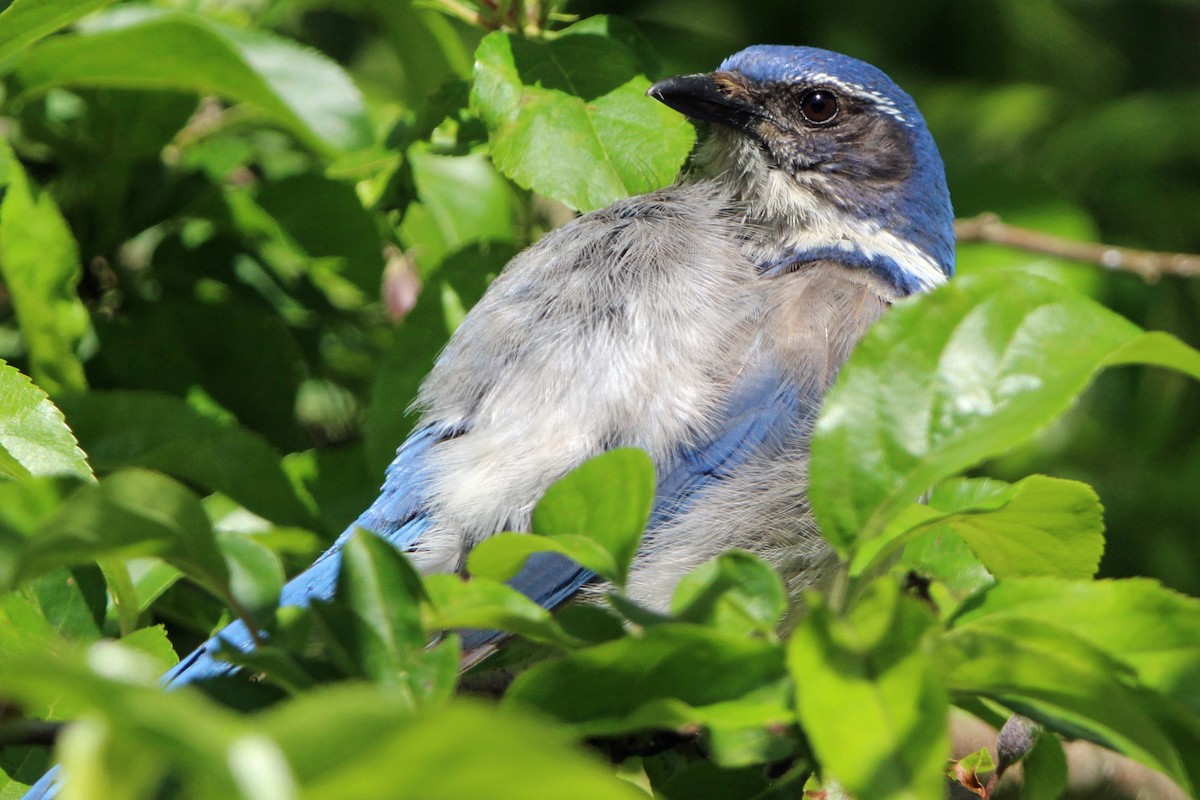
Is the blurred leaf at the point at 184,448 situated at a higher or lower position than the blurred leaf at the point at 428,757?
lower

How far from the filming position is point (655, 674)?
1480mm

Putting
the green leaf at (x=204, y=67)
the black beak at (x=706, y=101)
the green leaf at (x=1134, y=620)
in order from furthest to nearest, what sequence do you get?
the black beak at (x=706, y=101) < the green leaf at (x=204, y=67) < the green leaf at (x=1134, y=620)

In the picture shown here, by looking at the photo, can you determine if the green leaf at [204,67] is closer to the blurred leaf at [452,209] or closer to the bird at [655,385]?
the blurred leaf at [452,209]

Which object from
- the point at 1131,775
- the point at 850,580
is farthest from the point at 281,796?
the point at 1131,775

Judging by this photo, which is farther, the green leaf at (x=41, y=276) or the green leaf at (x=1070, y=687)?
the green leaf at (x=41, y=276)

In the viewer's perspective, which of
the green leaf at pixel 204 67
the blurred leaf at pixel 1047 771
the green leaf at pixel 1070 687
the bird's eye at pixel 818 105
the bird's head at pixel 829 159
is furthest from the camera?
the bird's eye at pixel 818 105

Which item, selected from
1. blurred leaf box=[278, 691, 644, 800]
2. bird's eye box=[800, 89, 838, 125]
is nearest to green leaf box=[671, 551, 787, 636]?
blurred leaf box=[278, 691, 644, 800]

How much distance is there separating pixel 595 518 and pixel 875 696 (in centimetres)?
48

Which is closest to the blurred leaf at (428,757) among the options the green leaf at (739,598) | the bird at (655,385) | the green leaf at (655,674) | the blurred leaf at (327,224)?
the green leaf at (655,674)

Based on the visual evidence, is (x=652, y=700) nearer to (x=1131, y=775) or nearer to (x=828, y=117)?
(x=1131, y=775)

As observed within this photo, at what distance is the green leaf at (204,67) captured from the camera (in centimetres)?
250

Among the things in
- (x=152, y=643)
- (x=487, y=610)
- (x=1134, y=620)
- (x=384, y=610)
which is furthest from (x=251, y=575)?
(x=1134, y=620)

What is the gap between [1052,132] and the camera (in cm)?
548

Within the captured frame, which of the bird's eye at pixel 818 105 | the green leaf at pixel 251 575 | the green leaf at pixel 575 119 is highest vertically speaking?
the green leaf at pixel 575 119
